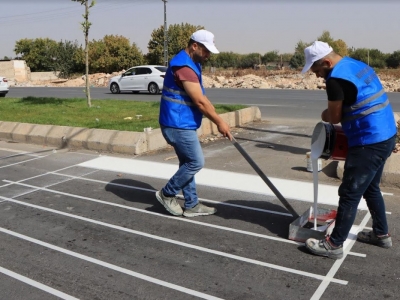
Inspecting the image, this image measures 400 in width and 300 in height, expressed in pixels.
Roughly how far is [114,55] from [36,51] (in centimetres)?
2325

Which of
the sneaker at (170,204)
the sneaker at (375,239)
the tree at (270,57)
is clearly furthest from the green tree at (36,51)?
the sneaker at (375,239)

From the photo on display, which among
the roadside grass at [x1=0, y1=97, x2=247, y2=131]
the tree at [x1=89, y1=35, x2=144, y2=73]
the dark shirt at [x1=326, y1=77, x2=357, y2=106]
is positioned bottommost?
the roadside grass at [x1=0, y1=97, x2=247, y2=131]

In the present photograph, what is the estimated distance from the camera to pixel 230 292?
3.76 metres

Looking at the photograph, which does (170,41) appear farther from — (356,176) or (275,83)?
(356,176)

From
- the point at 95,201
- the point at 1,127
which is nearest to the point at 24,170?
the point at 95,201

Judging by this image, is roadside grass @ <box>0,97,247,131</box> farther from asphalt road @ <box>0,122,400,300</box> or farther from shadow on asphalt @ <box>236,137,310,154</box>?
asphalt road @ <box>0,122,400,300</box>

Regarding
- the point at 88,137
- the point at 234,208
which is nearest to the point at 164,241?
the point at 234,208

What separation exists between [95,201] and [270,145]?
14.4ft

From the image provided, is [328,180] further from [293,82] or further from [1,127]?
[293,82]

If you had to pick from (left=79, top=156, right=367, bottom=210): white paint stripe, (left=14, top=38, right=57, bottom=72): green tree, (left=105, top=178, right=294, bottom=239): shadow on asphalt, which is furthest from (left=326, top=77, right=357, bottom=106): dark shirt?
(left=14, top=38, right=57, bottom=72): green tree

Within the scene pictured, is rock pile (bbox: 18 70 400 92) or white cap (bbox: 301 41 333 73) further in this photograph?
rock pile (bbox: 18 70 400 92)

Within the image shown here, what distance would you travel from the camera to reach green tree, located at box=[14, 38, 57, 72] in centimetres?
7306

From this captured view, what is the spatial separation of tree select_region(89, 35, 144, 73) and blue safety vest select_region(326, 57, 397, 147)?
5817 cm

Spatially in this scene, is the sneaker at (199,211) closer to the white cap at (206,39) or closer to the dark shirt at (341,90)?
the white cap at (206,39)
